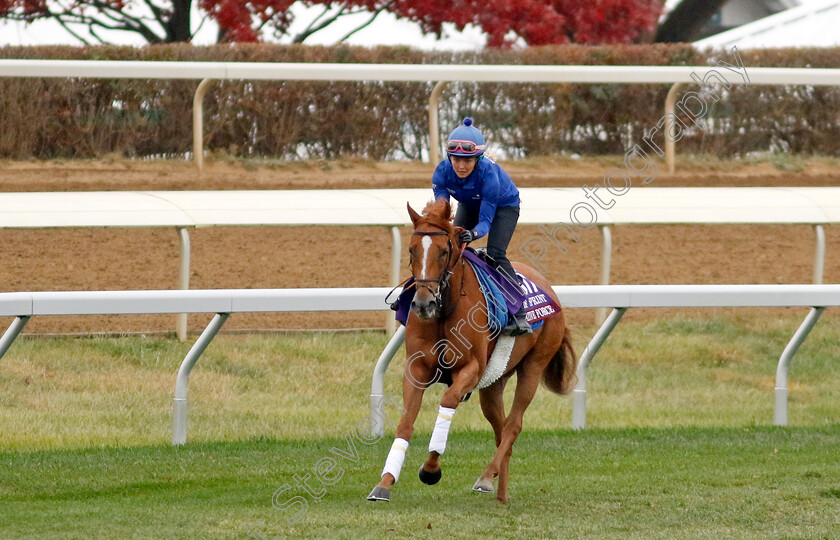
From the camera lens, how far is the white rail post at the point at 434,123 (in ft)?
38.1

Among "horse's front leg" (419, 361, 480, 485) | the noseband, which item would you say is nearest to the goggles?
the noseband

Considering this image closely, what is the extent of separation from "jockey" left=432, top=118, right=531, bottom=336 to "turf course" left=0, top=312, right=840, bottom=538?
1.11 meters

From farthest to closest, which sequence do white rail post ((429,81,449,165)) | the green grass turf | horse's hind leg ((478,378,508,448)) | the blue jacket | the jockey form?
white rail post ((429,81,449,165)) < horse's hind leg ((478,378,508,448)) < the blue jacket < the jockey < the green grass turf

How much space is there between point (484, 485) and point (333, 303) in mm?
1721

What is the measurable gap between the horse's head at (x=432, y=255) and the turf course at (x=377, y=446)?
960 millimetres

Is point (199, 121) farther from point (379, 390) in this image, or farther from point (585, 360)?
point (585, 360)

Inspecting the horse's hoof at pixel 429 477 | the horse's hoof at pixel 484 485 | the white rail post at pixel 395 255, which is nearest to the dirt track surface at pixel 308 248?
the white rail post at pixel 395 255

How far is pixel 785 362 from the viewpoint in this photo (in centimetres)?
812

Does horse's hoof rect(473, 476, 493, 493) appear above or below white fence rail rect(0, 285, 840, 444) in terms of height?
below

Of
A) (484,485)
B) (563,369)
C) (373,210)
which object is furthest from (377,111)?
(484,485)

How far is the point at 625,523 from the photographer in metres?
5.55

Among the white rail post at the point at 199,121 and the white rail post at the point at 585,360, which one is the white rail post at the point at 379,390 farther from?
the white rail post at the point at 199,121

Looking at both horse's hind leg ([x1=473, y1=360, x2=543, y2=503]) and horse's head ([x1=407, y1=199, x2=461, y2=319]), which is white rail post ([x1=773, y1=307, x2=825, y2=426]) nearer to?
horse's hind leg ([x1=473, y1=360, x2=543, y2=503])

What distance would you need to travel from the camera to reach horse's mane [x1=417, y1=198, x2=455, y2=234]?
18.8 feet
